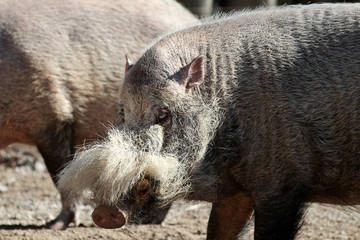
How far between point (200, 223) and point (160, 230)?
1.94ft

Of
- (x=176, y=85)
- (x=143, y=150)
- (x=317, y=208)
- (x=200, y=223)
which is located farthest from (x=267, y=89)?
(x=317, y=208)

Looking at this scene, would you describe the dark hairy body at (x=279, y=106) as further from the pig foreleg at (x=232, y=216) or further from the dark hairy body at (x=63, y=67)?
the dark hairy body at (x=63, y=67)

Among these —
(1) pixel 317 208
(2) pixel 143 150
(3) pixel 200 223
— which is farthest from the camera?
(1) pixel 317 208

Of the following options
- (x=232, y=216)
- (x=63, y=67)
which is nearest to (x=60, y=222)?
(x=63, y=67)

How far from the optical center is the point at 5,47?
5633 mm

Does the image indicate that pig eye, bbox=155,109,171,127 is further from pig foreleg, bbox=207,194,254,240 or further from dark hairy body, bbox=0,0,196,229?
dark hairy body, bbox=0,0,196,229

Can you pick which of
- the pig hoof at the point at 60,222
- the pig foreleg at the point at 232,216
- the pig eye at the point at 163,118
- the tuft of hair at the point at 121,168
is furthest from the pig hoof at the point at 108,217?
the pig hoof at the point at 60,222

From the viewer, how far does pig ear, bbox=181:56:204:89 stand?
3.87 m

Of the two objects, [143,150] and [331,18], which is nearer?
[143,150]

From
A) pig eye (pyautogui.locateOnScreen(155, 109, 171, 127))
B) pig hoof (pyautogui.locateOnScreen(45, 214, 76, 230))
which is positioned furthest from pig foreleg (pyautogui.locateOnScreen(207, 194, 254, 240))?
pig hoof (pyautogui.locateOnScreen(45, 214, 76, 230))

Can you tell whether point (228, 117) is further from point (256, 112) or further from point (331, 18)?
point (331, 18)

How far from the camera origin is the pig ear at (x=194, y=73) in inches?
152

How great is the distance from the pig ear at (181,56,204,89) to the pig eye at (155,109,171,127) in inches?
7.5

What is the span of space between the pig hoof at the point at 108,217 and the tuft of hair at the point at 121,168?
4 centimetres
